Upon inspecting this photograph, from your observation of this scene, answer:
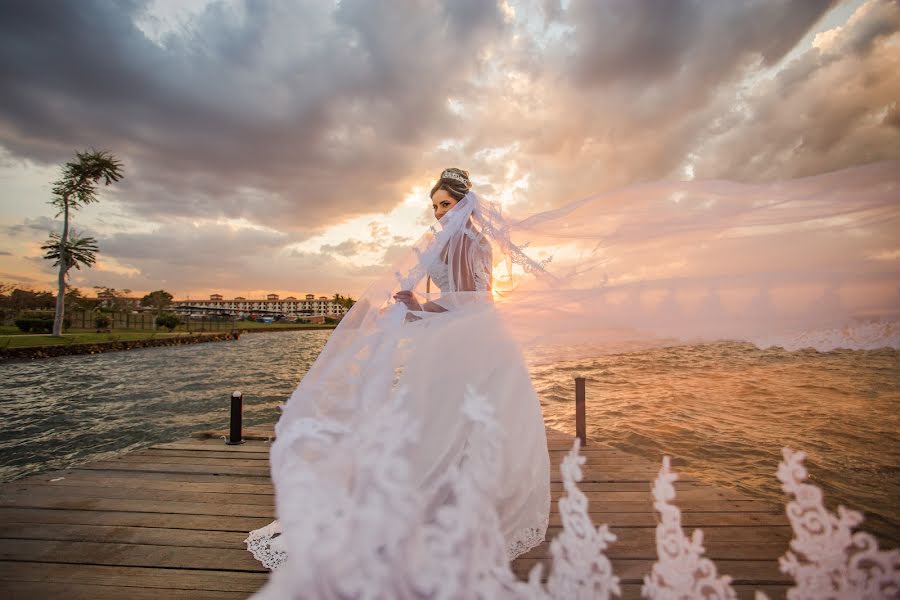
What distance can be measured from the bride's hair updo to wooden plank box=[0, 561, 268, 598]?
2.64 metres

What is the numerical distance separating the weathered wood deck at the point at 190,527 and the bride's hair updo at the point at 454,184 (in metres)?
2.38

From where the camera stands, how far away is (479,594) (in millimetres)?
1177

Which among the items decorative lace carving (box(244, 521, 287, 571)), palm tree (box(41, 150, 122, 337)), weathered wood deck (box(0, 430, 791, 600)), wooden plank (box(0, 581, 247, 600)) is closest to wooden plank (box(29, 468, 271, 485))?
weathered wood deck (box(0, 430, 791, 600))

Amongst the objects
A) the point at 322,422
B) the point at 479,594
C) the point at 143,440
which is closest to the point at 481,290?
the point at 322,422

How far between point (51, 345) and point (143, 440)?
19.4m

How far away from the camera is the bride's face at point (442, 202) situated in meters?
2.82

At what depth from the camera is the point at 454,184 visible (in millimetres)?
2887

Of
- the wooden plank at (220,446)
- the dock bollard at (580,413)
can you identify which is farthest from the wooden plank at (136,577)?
the dock bollard at (580,413)

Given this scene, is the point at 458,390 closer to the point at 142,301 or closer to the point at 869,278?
the point at 869,278

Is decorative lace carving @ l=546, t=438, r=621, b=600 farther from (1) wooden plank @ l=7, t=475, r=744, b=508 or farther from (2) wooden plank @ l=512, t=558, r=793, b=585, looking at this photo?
(1) wooden plank @ l=7, t=475, r=744, b=508

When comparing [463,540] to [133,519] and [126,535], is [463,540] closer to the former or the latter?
[126,535]

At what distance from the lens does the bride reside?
148cm

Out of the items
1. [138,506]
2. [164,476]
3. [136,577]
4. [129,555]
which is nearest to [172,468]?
[164,476]

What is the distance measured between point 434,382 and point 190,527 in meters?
2.36
